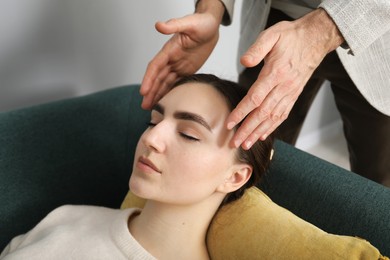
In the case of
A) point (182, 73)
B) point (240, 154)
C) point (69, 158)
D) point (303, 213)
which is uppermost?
point (182, 73)

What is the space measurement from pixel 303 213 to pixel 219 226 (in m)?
0.24

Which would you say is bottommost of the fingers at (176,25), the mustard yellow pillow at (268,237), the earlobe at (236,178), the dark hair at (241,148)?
the mustard yellow pillow at (268,237)

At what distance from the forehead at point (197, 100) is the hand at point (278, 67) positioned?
0.10 m

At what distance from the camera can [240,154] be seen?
→ 3.33ft

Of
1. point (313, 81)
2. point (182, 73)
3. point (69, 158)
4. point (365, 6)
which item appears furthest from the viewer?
point (313, 81)

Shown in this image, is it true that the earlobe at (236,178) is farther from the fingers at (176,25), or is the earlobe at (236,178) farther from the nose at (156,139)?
the fingers at (176,25)

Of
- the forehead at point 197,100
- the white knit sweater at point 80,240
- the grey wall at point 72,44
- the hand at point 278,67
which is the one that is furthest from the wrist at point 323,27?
the grey wall at point 72,44

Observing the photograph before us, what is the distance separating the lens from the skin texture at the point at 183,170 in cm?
94

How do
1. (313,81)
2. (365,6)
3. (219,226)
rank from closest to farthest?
(365,6), (219,226), (313,81)

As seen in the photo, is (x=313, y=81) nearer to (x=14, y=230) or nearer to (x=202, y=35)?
(x=202, y=35)

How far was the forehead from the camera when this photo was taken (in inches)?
38.3

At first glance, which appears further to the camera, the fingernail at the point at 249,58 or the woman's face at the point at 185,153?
the woman's face at the point at 185,153

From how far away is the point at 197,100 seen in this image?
3.22ft

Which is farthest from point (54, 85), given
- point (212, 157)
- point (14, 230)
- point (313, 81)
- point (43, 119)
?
point (313, 81)
